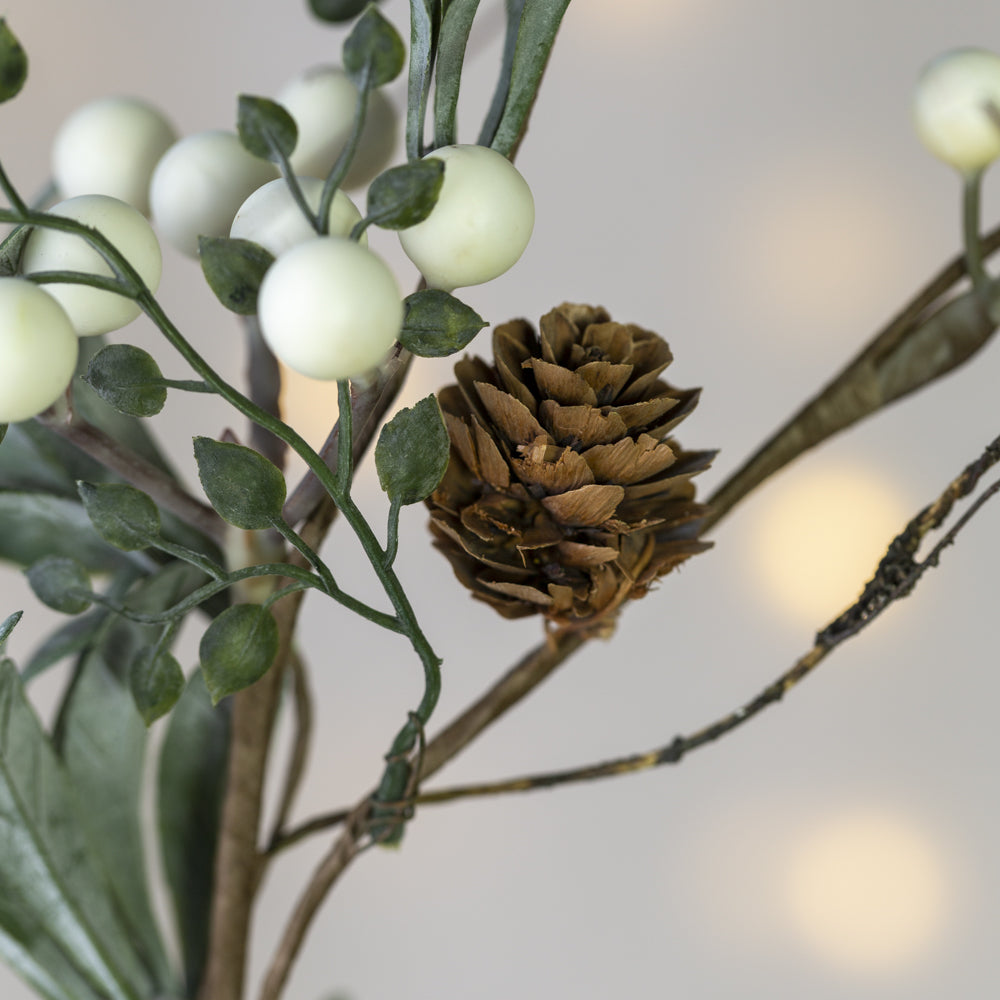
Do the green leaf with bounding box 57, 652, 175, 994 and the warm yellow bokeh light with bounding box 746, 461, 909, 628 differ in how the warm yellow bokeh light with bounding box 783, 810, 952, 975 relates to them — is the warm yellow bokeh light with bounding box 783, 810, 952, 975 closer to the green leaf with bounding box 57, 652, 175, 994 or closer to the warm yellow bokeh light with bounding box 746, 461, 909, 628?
the warm yellow bokeh light with bounding box 746, 461, 909, 628

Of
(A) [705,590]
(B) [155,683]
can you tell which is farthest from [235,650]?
(A) [705,590]

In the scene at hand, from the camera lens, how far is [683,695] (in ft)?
1.31

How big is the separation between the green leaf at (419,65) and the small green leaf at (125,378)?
0.16 ft

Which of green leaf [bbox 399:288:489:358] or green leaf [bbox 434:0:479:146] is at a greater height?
green leaf [bbox 434:0:479:146]

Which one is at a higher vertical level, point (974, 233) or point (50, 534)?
point (974, 233)

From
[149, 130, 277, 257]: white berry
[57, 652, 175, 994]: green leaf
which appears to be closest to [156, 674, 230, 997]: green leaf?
[57, 652, 175, 994]: green leaf

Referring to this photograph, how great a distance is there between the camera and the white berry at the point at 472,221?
147 mm

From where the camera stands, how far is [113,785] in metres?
0.26

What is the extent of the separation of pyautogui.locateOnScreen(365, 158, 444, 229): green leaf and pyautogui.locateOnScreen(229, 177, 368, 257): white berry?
1cm

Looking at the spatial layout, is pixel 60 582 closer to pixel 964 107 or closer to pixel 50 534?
pixel 50 534

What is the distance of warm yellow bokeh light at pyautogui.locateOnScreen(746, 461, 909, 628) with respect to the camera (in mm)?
372

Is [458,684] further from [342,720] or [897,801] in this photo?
[897,801]

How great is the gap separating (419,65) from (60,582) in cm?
11

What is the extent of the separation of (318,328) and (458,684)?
0.98ft
